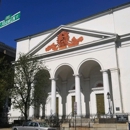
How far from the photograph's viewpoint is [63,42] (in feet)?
95.9

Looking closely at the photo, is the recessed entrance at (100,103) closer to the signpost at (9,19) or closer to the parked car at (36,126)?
the parked car at (36,126)

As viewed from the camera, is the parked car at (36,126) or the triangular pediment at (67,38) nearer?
the parked car at (36,126)

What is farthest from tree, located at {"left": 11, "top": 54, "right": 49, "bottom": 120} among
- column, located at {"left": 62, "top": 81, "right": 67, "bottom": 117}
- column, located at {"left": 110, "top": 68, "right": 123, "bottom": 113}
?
column, located at {"left": 110, "top": 68, "right": 123, "bottom": 113}

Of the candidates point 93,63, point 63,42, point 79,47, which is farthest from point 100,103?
point 63,42

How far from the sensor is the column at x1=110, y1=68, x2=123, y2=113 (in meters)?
22.5

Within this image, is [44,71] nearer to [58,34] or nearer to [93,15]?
[58,34]

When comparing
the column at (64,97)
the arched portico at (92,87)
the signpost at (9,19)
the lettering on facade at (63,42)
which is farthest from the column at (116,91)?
the signpost at (9,19)

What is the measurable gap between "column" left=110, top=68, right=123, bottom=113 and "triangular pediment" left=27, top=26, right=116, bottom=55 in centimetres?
490

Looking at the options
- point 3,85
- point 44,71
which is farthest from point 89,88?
point 3,85

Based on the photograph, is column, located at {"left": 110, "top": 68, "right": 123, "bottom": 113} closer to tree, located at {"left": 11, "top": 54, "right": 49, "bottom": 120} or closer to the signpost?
tree, located at {"left": 11, "top": 54, "right": 49, "bottom": 120}

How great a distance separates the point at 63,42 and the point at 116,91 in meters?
11.1

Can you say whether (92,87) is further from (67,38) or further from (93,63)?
(67,38)

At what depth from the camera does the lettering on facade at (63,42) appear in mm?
28194

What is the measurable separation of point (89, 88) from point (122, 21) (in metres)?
10.8
